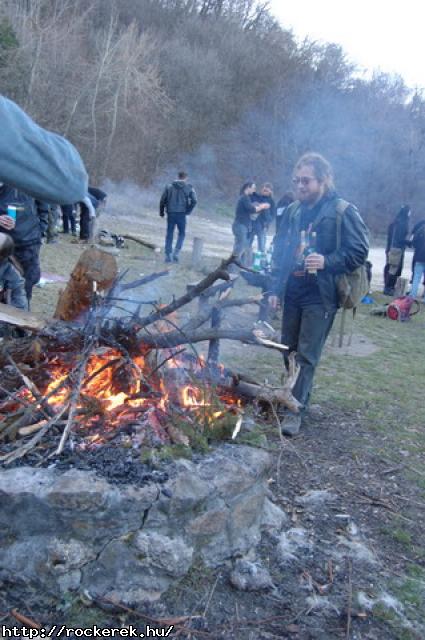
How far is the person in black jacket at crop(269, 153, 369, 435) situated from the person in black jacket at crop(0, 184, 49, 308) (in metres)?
2.20

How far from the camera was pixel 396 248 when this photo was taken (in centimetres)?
1177

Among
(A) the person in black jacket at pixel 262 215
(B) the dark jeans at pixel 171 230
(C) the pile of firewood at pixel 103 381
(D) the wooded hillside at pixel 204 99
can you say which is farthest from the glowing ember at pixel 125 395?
(D) the wooded hillside at pixel 204 99

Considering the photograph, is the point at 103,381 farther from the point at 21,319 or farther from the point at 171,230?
the point at 171,230

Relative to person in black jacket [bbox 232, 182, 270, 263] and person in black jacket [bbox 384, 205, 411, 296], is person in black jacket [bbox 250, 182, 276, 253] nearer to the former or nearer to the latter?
person in black jacket [bbox 232, 182, 270, 263]

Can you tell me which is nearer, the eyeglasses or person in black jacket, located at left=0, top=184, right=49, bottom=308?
the eyeglasses

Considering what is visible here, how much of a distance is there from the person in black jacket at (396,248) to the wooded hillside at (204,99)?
14448 millimetres

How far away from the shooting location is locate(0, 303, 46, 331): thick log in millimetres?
3087

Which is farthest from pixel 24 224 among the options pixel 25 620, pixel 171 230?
pixel 171 230

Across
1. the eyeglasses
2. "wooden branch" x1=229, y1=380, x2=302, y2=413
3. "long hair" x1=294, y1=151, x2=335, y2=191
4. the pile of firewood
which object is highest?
"long hair" x1=294, y1=151, x2=335, y2=191

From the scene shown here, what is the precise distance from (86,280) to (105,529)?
6.71 feet

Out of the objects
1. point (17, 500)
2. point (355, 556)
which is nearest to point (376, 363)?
point (355, 556)

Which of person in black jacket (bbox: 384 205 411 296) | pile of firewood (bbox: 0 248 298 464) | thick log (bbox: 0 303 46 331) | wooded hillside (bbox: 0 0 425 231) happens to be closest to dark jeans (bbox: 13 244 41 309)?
pile of firewood (bbox: 0 248 298 464)

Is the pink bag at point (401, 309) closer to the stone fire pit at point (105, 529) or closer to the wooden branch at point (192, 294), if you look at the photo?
the wooden branch at point (192, 294)

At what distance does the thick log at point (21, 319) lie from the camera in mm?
3087
